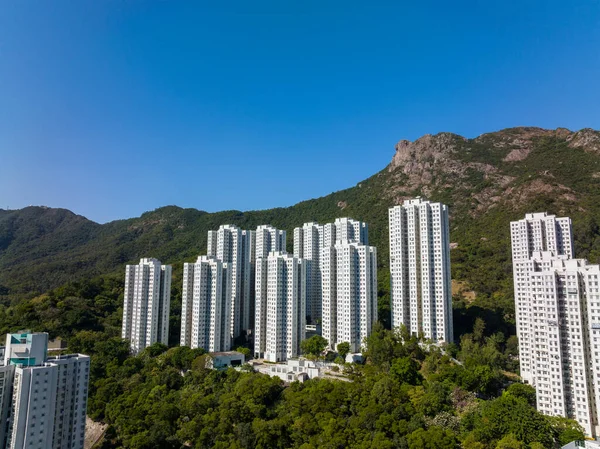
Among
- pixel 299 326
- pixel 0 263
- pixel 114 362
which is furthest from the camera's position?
pixel 0 263

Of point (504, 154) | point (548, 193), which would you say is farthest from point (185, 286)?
point (504, 154)

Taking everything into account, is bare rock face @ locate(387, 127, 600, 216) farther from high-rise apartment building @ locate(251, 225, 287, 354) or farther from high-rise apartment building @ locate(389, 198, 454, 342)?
high-rise apartment building @ locate(251, 225, 287, 354)

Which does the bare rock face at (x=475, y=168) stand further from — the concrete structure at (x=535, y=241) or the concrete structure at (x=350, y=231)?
the concrete structure at (x=350, y=231)

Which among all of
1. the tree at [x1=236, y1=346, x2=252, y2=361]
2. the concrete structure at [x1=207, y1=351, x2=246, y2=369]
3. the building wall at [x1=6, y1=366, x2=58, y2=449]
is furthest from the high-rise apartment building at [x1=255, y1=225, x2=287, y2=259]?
the building wall at [x1=6, y1=366, x2=58, y2=449]

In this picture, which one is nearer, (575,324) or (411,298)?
(575,324)

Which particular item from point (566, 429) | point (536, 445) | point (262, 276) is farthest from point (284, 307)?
point (566, 429)

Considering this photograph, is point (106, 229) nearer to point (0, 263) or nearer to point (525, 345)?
point (0, 263)
